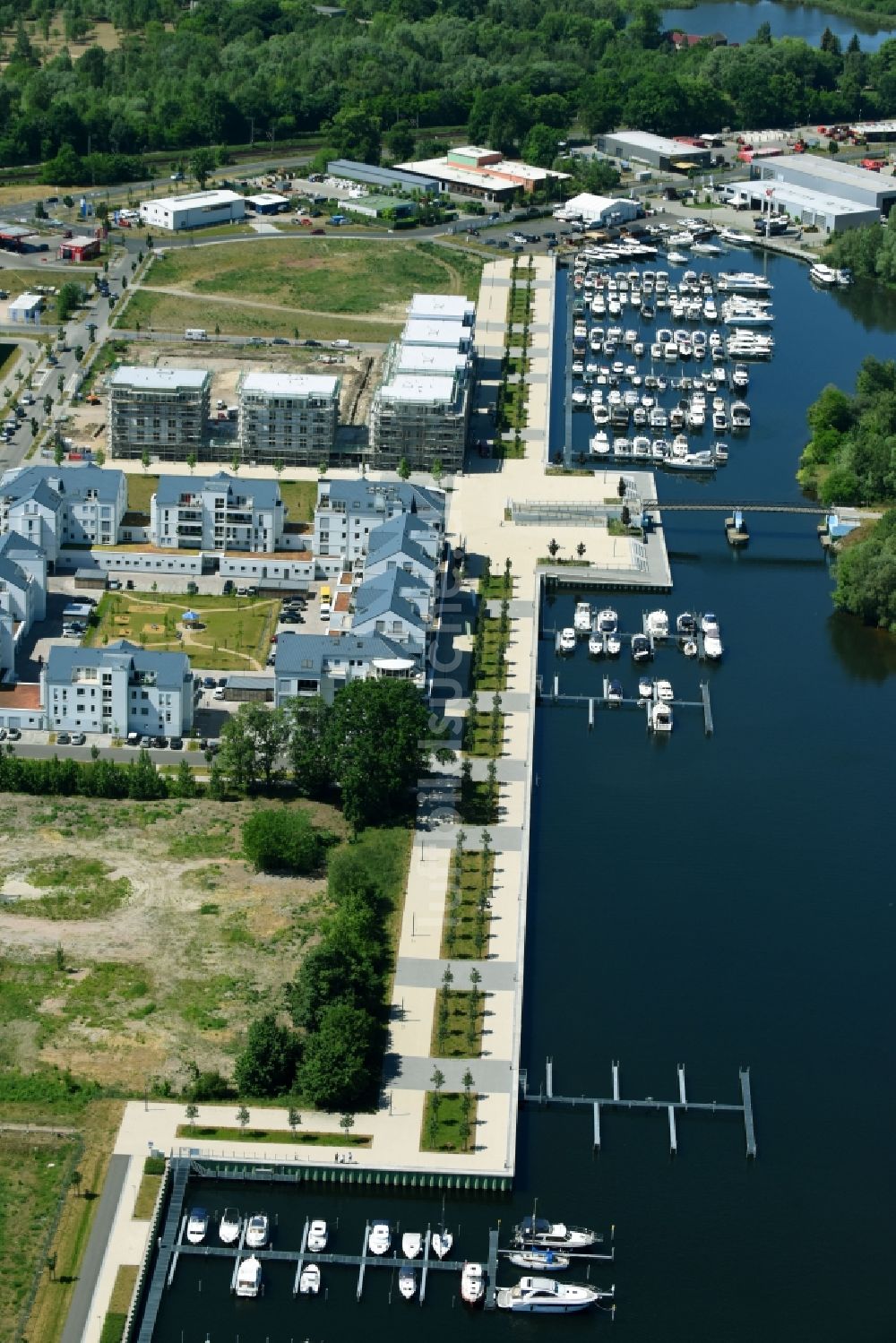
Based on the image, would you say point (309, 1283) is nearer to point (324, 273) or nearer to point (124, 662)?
point (124, 662)

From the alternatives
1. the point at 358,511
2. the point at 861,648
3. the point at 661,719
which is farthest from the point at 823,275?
the point at 661,719

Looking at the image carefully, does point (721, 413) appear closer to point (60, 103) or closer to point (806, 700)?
point (806, 700)

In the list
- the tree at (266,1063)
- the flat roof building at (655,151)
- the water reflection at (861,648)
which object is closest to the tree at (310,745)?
the tree at (266,1063)

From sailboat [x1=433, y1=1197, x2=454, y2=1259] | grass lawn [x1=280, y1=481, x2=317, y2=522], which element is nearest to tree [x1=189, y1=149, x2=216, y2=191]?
grass lawn [x1=280, y1=481, x2=317, y2=522]

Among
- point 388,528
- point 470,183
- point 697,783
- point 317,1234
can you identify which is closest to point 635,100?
point 470,183

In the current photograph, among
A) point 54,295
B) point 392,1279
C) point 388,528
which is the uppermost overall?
point 54,295

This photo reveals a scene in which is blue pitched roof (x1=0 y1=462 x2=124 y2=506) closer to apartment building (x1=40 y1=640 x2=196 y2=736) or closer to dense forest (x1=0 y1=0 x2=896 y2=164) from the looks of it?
apartment building (x1=40 y1=640 x2=196 y2=736)
